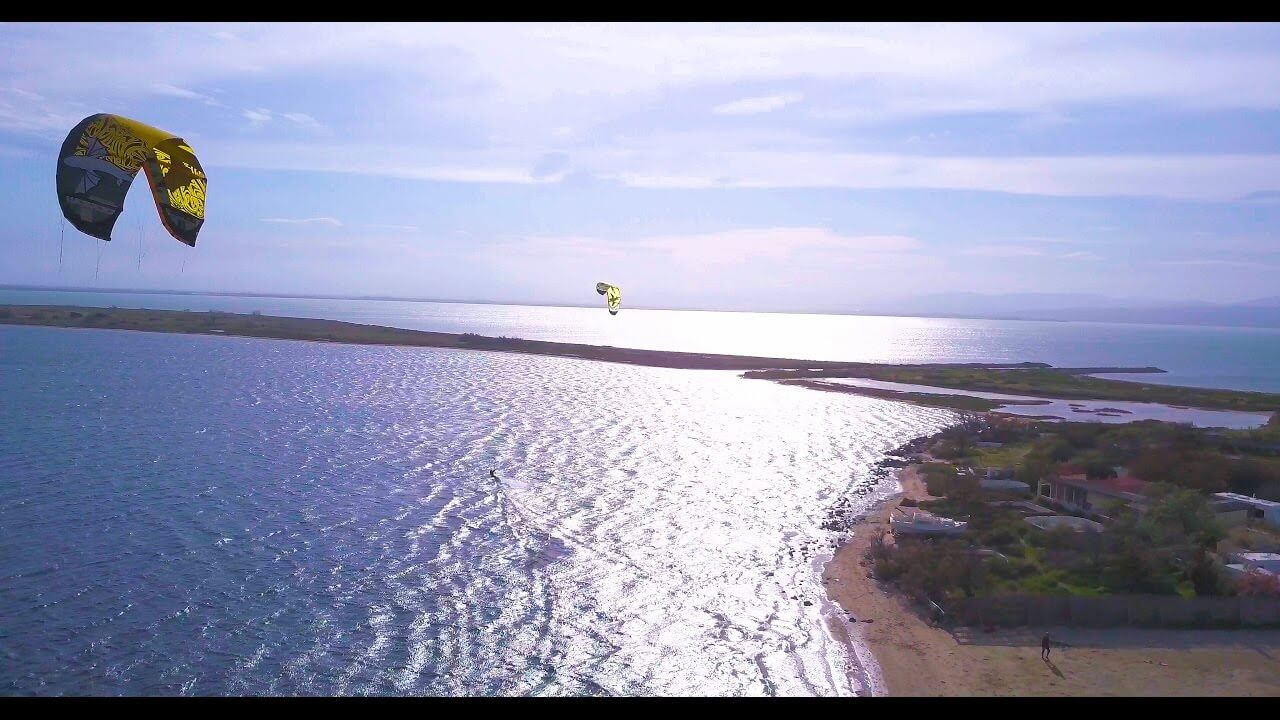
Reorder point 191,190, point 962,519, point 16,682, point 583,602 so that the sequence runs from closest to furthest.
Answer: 1. point 191,190
2. point 16,682
3. point 583,602
4. point 962,519

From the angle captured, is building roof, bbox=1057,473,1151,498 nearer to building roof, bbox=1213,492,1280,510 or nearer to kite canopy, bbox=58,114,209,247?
building roof, bbox=1213,492,1280,510

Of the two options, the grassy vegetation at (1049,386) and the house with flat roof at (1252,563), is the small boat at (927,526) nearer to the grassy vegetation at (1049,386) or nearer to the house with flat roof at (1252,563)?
the house with flat roof at (1252,563)

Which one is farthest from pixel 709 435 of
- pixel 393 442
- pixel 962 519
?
pixel 962 519

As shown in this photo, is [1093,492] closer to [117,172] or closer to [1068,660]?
[1068,660]

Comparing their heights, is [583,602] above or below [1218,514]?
below

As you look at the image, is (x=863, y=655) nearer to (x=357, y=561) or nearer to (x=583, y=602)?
(x=583, y=602)

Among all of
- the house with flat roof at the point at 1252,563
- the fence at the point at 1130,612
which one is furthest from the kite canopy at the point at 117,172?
the house with flat roof at the point at 1252,563

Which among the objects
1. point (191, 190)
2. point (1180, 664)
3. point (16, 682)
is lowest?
point (16, 682)

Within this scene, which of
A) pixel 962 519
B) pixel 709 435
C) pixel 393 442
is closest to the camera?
pixel 962 519
